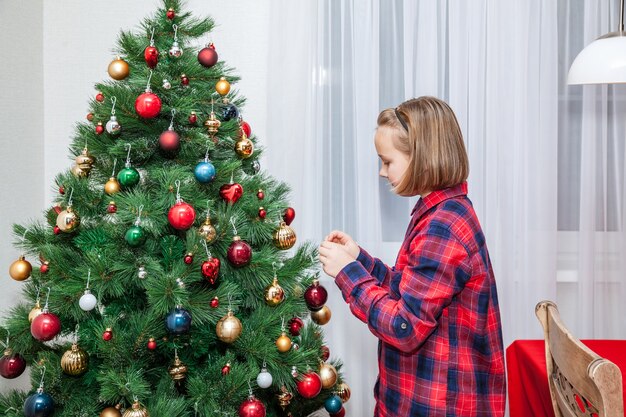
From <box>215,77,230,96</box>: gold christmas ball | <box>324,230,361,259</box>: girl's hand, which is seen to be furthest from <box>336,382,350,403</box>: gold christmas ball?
<box>215,77,230,96</box>: gold christmas ball

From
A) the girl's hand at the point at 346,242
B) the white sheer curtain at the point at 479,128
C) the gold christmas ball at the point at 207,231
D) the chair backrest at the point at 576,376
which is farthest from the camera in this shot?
the white sheer curtain at the point at 479,128

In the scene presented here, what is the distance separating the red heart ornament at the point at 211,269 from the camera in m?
1.27

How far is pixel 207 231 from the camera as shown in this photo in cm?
131

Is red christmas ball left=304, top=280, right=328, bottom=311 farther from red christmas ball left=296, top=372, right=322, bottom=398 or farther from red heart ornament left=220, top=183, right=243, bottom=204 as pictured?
red heart ornament left=220, top=183, right=243, bottom=204

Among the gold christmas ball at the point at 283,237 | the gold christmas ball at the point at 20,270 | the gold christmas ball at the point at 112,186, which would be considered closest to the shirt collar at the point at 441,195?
the gold christmas ball at the point at 283,237

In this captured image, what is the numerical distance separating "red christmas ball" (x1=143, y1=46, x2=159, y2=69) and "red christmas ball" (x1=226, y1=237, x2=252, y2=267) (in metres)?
0.44

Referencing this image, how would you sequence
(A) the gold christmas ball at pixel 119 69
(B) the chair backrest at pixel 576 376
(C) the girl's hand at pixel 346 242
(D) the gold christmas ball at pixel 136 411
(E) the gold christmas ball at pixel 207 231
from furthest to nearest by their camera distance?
1. (C) the girl's hand at pixel 346 242
2. (A) the gold christmas ball at pixel 119 69
3. (E) the gold christmas ball at pixel 207 231
4. (D) the gold christmas ball at pixel 136 411
5. (B) the chair backrest at pixel 576 376

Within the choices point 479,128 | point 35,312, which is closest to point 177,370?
point 35,312

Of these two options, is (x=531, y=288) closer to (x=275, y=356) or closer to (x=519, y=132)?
(x=519, y=132)

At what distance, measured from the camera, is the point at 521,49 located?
232 cm

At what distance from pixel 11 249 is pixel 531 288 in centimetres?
183

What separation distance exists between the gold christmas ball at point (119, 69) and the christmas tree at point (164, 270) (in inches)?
0.5

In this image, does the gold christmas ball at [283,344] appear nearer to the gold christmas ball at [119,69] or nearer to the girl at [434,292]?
the girl at [434,292]

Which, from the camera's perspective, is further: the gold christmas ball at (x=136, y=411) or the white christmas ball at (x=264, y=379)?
the white christmas ball at (x=264, y=379)
